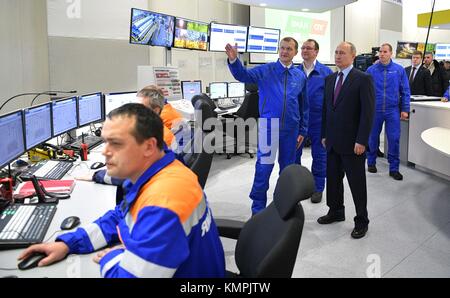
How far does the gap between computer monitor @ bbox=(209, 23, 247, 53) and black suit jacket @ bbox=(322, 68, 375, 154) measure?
2555mm

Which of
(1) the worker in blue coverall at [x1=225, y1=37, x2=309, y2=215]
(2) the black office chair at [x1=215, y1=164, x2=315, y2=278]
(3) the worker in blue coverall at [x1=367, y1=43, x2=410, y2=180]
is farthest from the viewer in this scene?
(3) the worker in blue coverall at [x1=367, y1=43, x2=410, y2=180]

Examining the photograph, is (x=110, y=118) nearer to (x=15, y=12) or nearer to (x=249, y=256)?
(x=249, y=256)

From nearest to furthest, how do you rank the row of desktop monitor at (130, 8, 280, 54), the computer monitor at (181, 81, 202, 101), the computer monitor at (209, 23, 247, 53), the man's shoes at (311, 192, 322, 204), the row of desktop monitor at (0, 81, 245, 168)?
1. the row of desktop monitor at (0, 81, 245, 168)
2. the man's shoes at (311, 192, 322, 204)
3. the row of desktop monitor at (130, 8, 280, 54)
4. the computer monitor at (209, 23, 247, 53)
5. the computer monitor at (181, 81, 202, 101)

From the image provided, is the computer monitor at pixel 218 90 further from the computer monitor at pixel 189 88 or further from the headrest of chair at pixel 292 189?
the headrest of chair at pixel 292 189

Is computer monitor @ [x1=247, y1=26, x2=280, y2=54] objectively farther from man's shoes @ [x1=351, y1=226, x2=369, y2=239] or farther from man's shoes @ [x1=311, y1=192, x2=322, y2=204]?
man's shoes @ [x1=351, y1=226, x2=369, y2=239]

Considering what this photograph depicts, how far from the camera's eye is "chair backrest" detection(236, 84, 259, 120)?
5.31m

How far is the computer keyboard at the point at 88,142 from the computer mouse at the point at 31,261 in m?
1.79

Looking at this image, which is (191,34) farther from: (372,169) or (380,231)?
(380,231)

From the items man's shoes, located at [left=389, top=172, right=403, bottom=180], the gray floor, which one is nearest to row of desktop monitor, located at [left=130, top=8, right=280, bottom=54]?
the gray floor

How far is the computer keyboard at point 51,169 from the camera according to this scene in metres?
2.29

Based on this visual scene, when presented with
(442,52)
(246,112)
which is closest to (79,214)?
(246,112)

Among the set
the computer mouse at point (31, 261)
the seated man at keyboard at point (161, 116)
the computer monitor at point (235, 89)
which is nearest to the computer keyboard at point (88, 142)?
the seated man at keyboard at point (161, 116)

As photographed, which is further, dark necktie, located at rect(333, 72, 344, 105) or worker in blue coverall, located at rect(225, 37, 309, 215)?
worker in blue coverall, located at rect(225, 37, 309, 215)
